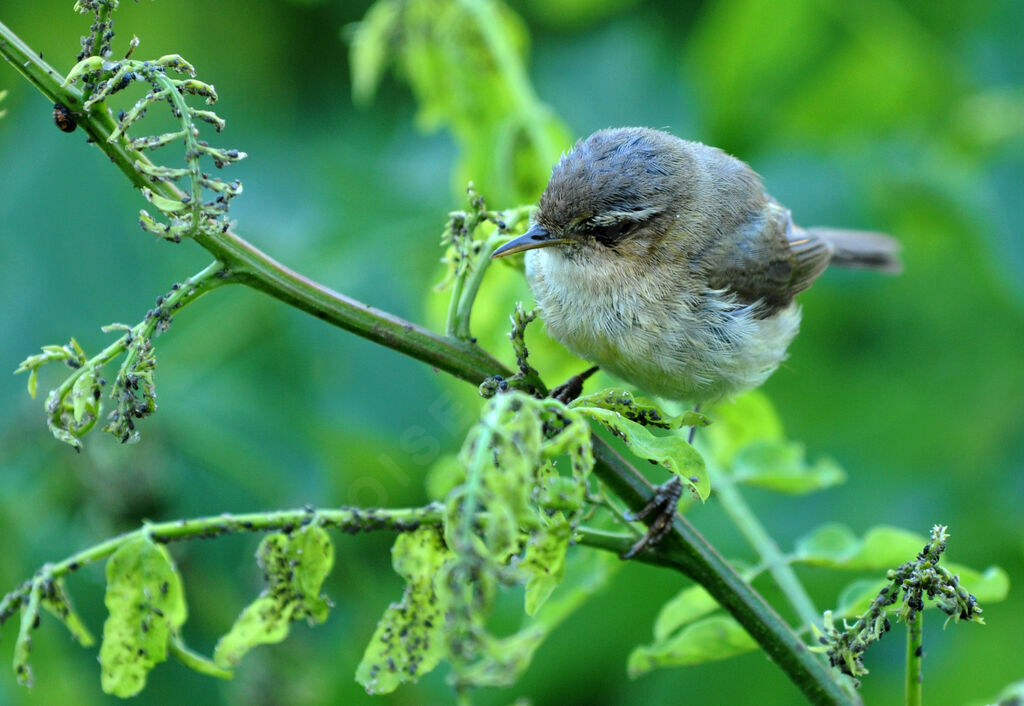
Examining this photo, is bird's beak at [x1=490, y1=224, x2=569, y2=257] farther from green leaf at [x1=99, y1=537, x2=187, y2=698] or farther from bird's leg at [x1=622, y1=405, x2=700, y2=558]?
green leaf at [x1=99, y1=537, x2=187, y2=698]

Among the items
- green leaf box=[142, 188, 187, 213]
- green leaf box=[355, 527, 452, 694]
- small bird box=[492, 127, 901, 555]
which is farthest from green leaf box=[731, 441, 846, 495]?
green leaf box=[142, 188, 187, 213]

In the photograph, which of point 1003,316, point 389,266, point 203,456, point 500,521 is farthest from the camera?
point 1003,316

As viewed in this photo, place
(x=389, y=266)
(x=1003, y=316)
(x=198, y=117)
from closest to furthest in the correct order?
1. (x=198, y=117)
2. (x=389, y=266)
3. (x=1003, y=316)

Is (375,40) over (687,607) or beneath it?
over

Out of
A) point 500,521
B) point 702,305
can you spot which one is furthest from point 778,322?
point 500,521

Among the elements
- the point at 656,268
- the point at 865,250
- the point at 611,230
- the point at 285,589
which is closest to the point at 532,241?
the point at 611,230

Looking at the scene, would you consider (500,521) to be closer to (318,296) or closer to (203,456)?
(318,296)

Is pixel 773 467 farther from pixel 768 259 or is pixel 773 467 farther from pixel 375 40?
pixel 375 40
